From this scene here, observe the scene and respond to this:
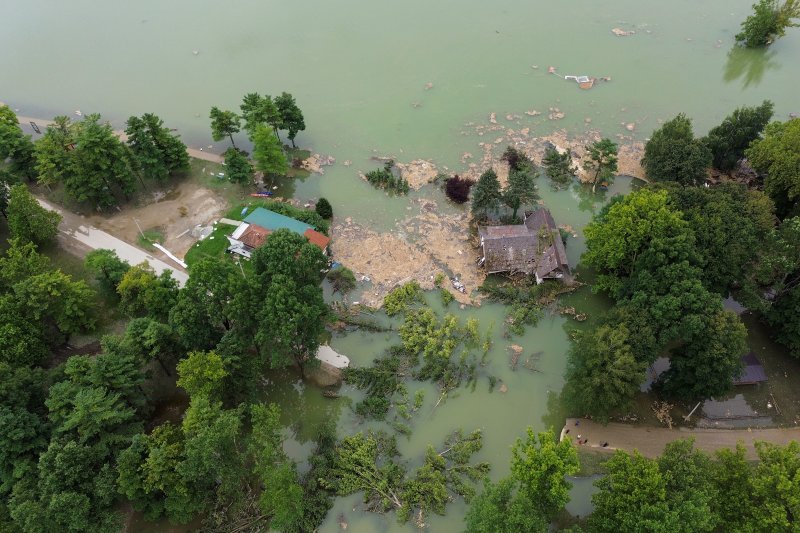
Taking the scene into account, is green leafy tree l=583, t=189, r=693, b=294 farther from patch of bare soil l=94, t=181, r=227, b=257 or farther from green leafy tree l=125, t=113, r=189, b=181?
green leafy tree l=125, t=113, r=189, b=181

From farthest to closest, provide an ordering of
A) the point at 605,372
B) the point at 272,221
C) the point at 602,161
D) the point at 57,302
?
the point at 602,161 → the point at 272,221 → the point at 57,302 → the point at 605,372

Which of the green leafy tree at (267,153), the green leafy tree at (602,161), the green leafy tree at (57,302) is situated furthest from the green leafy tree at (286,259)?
the green leafy tree at (602,161)

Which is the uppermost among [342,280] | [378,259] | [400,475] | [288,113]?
[288,113]

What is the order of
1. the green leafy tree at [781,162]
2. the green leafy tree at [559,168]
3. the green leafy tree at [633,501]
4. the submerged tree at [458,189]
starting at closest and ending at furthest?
the green leafy tree at [633,501]
the green leafy tree at [781,162]
the submerged tree at [458,189]
the green leafy tree at [559,168]

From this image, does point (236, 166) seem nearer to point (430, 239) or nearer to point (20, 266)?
point (20, 266)

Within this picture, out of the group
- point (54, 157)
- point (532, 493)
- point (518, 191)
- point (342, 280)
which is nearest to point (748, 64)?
point (518, 191)

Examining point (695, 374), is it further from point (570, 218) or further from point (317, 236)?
point (317, 236)

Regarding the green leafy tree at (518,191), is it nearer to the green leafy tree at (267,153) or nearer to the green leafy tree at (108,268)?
the green leafy tree at (267,153)
